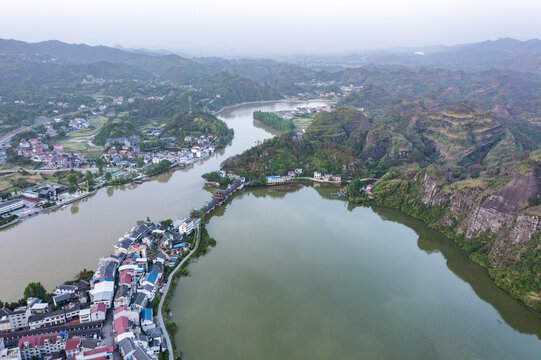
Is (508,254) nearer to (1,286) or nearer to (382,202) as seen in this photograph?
(382,202)

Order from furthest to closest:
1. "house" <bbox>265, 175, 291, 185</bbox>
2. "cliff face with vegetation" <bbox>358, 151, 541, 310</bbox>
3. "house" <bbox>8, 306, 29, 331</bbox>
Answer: "house" <bbox>265, 175, 291, 185</bbox>, "cliff face with vegetation" <bbox>358, 151, 541, 310</bbox>, "house" <bbox>8, 306, 29, 331</bbox>

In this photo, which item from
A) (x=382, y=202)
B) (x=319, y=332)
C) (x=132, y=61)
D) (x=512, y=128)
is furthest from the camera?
(x=132, y=61)

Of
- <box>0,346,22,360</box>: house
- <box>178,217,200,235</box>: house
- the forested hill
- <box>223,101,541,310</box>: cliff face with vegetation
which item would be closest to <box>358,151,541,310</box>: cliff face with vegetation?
<box>223,101,541,310</box>: cliff face with vegetation

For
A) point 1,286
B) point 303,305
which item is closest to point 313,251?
point 303,305

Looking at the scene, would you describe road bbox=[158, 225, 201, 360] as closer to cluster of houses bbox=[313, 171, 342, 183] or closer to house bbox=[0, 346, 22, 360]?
house bbox=[0, 346, 22, 360]

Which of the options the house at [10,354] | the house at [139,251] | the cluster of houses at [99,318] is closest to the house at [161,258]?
the cluster of houses at [99,318]

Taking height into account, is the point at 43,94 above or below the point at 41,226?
above

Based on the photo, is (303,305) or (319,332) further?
(303,305)

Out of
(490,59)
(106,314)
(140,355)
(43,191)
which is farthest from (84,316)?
(490,59)

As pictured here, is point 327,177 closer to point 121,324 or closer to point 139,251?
point 139,251
